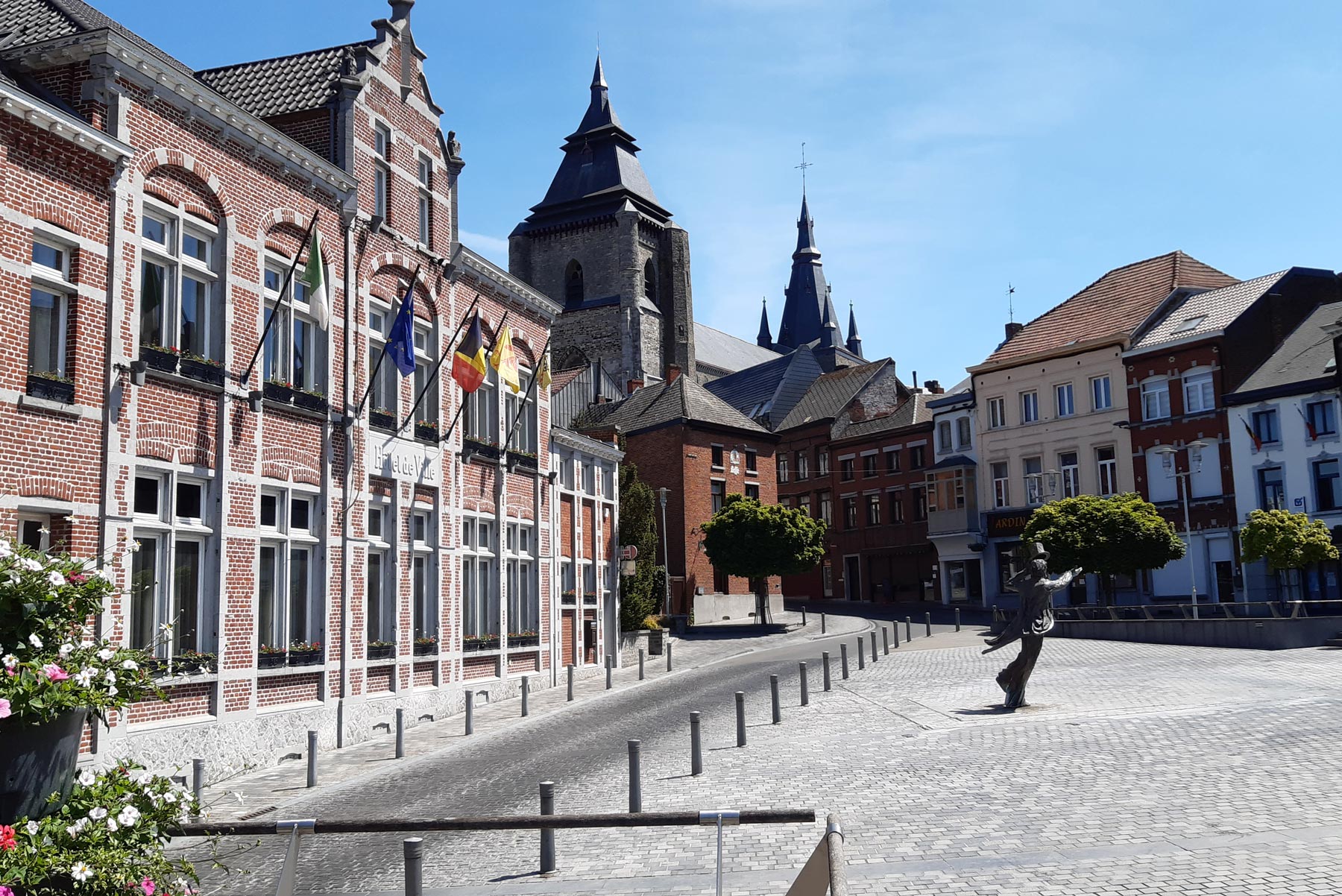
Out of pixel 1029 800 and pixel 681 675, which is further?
pixel 681 675

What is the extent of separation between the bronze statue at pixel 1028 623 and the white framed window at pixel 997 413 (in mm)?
34184

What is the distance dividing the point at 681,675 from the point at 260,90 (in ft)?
54.9

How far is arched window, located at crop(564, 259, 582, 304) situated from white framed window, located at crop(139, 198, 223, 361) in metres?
73.9

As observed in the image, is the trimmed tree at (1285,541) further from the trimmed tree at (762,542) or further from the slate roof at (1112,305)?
the trimmed tree at (762,542)

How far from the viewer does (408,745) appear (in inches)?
762

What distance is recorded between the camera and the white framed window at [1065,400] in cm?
4938

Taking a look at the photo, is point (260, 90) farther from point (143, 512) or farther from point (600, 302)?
point (600, 302)

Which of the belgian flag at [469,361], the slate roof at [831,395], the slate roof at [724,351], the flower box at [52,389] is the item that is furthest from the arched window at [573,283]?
the flower box at [52,389]

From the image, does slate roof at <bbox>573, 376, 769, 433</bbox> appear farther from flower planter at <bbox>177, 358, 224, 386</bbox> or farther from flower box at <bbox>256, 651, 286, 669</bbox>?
flower planter at <bbox>177, 358, 224, 386</bbox>

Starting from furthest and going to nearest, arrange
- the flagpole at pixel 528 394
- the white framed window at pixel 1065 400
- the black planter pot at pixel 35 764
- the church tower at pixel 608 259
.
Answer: the church tower at pixel 608 259
the white framed window at pixel 1065 400
the flagpole at pixel 528 394
the black planter pot at pixel 35 764

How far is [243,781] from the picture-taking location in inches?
637

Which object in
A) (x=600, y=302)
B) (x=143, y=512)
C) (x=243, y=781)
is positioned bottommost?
(x=243, y=781)

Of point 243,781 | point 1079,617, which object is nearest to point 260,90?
point 243,781

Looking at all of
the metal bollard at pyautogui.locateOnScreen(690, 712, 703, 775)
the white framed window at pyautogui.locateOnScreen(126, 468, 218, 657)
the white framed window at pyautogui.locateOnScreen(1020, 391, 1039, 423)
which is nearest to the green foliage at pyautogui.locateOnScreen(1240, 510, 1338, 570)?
the white framed window at pyautogui.locateOnScreen(1020, 391, 1039, 423)
